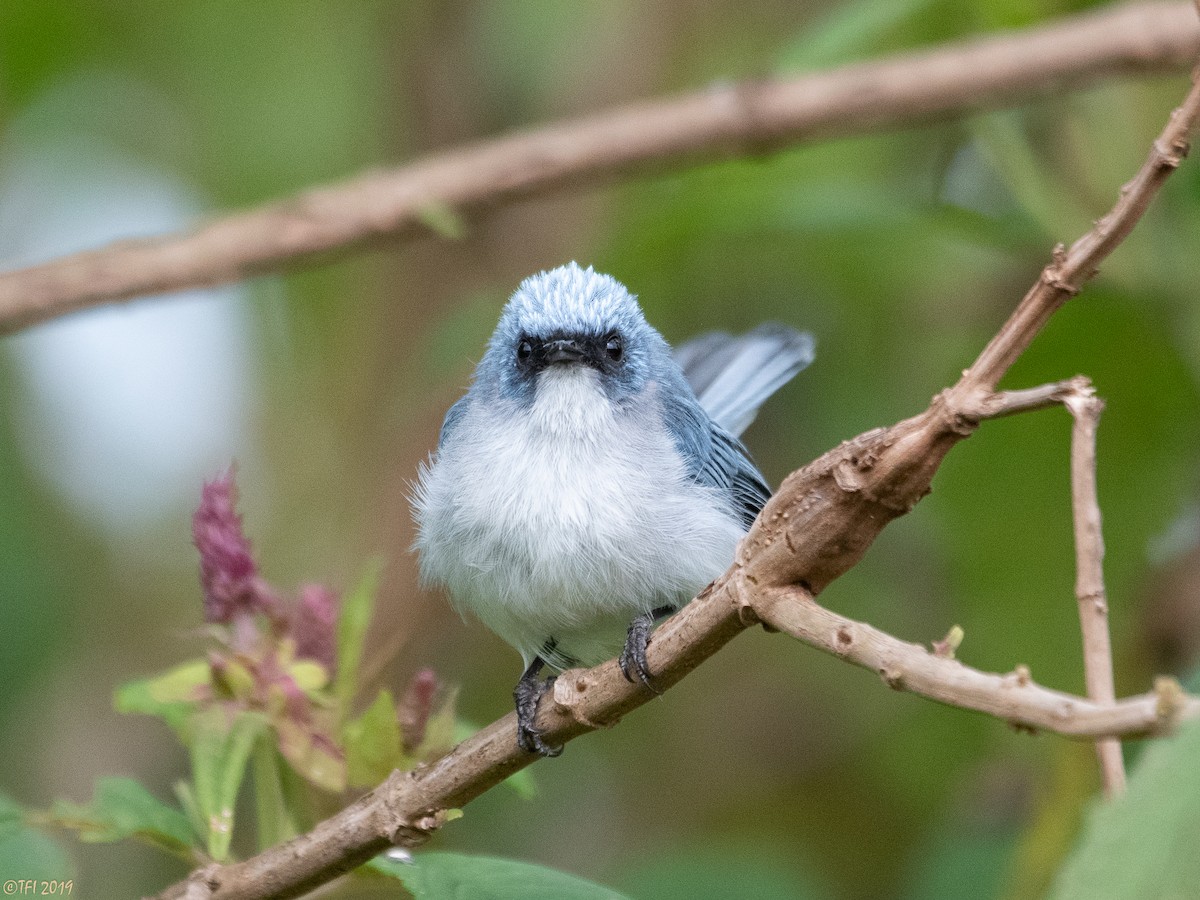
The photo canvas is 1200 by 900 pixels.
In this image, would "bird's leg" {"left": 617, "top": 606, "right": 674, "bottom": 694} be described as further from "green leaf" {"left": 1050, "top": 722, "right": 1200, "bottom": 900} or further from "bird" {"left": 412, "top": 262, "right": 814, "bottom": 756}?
"green leaf" {"left": 1050, "top": 722, "right": 1200, "bottom": 900}

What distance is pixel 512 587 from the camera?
2807mm

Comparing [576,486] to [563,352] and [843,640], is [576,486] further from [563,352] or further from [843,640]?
[843,640]

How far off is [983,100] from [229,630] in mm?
2222

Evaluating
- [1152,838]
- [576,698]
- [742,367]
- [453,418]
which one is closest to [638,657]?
[576,698]

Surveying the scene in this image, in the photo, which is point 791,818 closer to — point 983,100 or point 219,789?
point 983,100

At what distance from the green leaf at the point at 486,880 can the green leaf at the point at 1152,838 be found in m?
0.98

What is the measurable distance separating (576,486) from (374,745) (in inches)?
33.1

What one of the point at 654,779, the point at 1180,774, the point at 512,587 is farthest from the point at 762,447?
the point at 1180,774

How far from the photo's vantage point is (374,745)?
2172 mm

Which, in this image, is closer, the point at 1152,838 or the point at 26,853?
the point at 1152,838

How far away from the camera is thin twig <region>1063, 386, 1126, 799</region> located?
1.19 metres

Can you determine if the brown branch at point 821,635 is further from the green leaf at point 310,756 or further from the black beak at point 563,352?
the black beak at point 563,352

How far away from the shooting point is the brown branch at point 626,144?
123 inches

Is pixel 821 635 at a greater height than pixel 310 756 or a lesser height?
lesser
